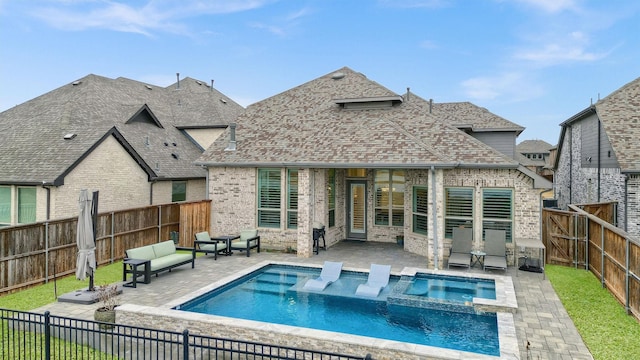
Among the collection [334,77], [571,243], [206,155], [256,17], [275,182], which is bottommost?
[571,243]

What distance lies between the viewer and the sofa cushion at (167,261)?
12.5 meters

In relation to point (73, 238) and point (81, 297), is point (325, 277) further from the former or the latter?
point (73, 238)

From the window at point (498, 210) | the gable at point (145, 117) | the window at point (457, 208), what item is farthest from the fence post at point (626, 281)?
the gable at point (145, 117)

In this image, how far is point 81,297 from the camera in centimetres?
1025

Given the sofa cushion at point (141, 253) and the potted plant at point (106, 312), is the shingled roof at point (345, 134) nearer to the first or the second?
the sofa cushion at point (141, 253)

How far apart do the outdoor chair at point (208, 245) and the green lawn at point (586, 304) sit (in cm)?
283

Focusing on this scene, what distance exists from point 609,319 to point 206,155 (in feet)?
51.1

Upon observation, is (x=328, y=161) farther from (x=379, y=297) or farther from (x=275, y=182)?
(x=379, y=297)

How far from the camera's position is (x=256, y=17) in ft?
90.4

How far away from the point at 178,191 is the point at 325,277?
1270cm

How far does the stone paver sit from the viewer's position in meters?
7.83

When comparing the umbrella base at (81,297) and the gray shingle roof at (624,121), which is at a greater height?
the gray shingle roof at (624,121)

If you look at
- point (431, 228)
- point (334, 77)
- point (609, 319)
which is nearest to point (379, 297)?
point (431, 228)

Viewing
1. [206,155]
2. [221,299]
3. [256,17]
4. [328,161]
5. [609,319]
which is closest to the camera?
[609,319]
